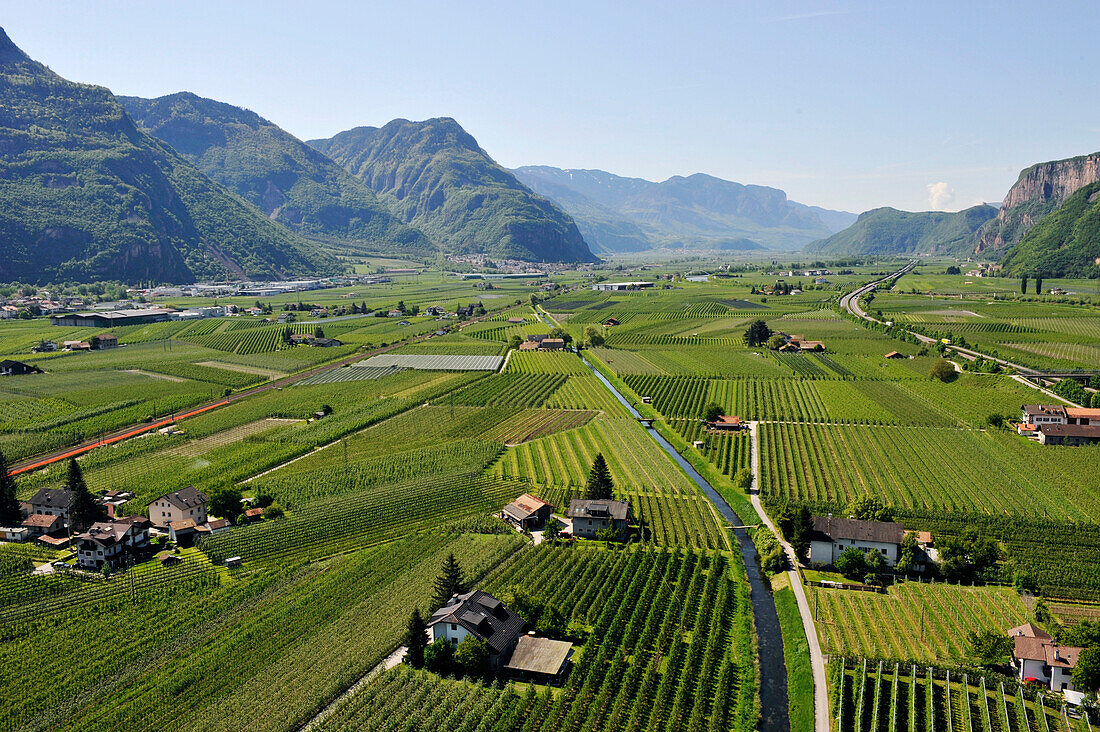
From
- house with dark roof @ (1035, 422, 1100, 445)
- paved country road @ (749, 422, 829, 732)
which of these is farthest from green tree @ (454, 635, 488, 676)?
house with dark roof @ (1035, 422, 1100, 445)

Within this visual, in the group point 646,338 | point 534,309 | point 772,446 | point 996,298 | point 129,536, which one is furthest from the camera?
point 534,309

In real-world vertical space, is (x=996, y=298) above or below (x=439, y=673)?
above

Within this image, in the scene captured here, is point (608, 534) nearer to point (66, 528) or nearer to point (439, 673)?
point (439, 673)

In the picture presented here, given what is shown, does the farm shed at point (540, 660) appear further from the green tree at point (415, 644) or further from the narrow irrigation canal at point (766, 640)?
the narrow irrigation canal at point (766, 640)

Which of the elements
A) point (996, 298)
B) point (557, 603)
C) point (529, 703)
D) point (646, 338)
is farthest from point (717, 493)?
point (996, 298)

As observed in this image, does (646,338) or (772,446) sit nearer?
(772,446)

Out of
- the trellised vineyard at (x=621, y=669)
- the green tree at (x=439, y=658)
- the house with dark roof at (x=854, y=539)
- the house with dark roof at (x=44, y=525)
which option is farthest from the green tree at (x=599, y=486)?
the house with dark roof at (x=44, y=525)

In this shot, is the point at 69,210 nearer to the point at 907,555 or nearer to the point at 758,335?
the point at 758,335

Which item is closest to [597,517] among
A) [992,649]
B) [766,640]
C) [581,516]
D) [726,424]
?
[581,516]
